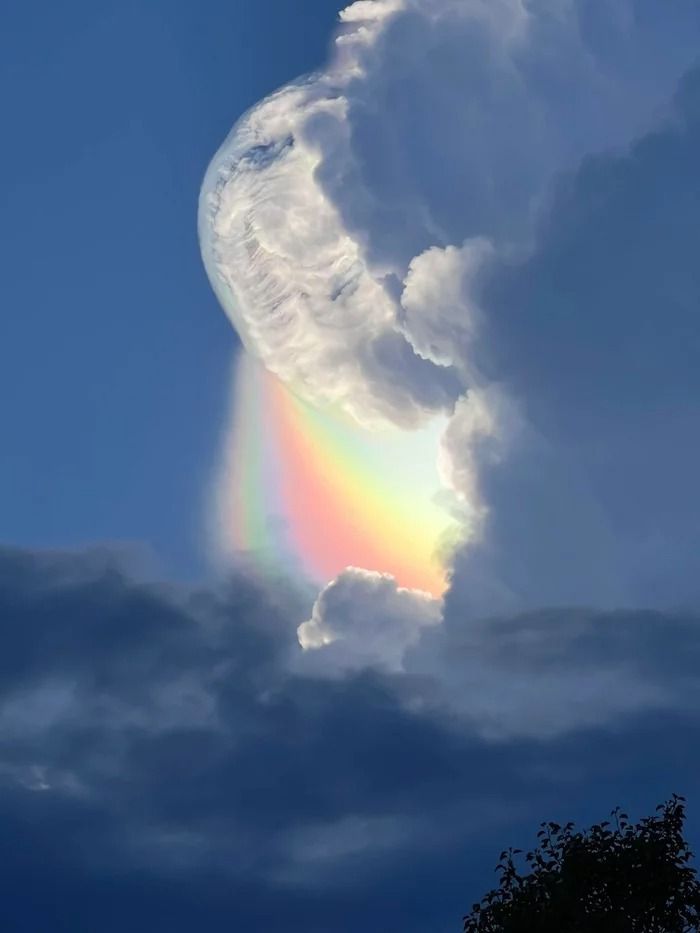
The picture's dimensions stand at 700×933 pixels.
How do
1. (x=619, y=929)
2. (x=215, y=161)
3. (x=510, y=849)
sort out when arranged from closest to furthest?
(x=619, y=929) < (x=510, y=849) < (x=215, y=161)

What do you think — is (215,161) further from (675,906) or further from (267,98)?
(675,906)

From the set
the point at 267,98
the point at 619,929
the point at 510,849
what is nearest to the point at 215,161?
the point at 267,98

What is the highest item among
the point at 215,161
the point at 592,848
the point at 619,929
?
the point at 215,161

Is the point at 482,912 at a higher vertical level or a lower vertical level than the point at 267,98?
lower

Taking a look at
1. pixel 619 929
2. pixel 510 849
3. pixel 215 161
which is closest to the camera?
pixel 619 929

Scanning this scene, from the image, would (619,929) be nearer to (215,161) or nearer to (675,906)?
(675,906)

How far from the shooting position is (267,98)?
8512 cm

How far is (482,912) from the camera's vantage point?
62.7 metres

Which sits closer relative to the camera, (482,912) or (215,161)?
(482,912)

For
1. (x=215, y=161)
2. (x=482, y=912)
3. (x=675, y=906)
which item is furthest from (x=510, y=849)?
(x=215, y=161)

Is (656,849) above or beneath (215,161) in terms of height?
beneath

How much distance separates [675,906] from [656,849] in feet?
7.94

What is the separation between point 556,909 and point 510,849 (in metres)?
3.87

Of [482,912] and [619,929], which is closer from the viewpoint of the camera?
[619,929]
